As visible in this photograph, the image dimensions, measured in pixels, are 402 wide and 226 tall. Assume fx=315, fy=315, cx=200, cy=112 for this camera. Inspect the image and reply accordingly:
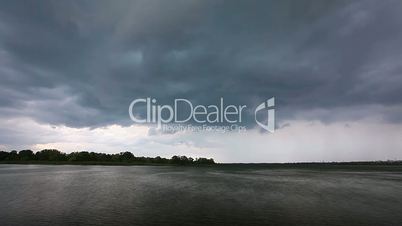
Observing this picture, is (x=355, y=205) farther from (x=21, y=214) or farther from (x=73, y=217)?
(x=21, y=214)

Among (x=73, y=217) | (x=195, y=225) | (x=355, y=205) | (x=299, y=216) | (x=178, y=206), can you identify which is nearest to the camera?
(x=195, y=225)

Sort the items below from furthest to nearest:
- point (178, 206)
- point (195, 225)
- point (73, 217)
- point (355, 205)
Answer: point (355, 205) → point (178, 206) → point (73, 217) → point (195, 225)

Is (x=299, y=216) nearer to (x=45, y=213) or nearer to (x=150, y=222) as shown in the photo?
(x=150, y=222)

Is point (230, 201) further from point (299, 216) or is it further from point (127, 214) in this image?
point (127, 214)

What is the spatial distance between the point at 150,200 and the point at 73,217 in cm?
1390

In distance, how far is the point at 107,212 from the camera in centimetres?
3256

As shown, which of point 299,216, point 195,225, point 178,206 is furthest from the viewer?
point 178,206

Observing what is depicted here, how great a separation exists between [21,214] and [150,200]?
1600 cm

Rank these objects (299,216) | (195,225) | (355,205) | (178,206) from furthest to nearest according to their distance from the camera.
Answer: (355,205), (178,206), (299,216), (195,225)

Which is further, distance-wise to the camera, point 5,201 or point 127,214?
point 5,201

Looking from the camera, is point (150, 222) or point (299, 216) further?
point (299, 216)

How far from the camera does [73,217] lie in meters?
29.6

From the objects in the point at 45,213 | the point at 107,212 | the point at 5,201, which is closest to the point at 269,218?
the point at 107,212

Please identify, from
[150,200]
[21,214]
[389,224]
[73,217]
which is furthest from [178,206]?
[389,224]
